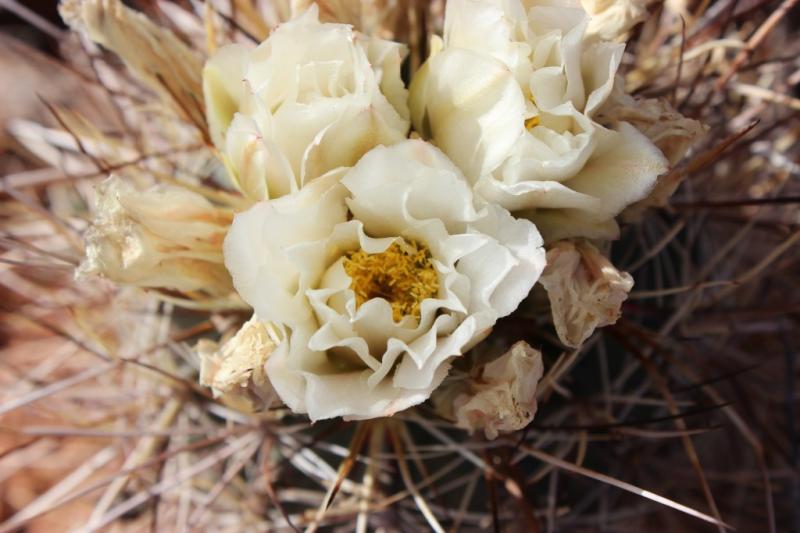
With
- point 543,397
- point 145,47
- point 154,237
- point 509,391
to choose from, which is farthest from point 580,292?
point 145,47

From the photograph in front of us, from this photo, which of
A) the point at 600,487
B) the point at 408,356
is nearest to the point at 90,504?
the point at 600,487

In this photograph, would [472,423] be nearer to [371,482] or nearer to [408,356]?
[408,356]

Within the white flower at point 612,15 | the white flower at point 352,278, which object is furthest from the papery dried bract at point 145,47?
the white flower at point 612,15

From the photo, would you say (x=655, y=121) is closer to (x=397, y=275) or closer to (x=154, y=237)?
(x=397, y=275)

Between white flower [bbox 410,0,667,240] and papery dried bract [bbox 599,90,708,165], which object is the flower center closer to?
white flower [bbox 410,0,667,240]

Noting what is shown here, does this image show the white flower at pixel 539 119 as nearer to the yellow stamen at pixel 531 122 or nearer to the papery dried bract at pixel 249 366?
the yellow stamen at pixel 531 122

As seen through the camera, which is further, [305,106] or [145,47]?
[145,47]
